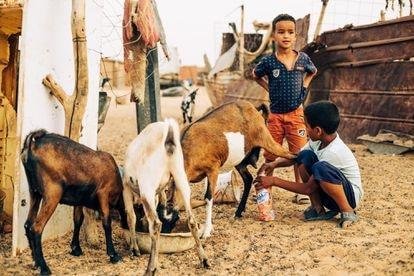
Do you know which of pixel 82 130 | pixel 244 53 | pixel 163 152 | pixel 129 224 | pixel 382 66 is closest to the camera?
pixel 163 152

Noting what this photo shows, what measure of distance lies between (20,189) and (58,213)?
56cm

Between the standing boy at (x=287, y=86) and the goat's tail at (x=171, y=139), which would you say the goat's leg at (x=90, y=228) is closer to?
the goat's tail at (x=171, y=139)

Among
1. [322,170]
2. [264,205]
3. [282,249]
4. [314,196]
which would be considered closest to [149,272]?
[282,249]

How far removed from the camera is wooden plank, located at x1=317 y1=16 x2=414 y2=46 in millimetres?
9188

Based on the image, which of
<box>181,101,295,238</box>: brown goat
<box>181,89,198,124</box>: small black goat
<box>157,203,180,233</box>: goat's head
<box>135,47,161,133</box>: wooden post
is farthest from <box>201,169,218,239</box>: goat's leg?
<box>181,89,198,124</box>: small black goat

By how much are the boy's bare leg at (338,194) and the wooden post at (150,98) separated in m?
2.85

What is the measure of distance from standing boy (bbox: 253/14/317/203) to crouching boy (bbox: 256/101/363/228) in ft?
1.48


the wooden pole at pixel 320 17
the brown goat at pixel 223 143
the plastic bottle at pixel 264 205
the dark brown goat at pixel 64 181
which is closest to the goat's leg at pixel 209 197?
the brown goat at pixel 223 143

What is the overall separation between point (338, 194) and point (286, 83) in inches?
53.4

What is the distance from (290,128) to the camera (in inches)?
212

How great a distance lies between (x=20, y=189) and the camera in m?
4.08

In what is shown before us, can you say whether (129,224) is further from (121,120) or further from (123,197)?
(121,120)

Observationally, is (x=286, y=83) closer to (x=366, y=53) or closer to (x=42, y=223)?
(x=42, y=223)

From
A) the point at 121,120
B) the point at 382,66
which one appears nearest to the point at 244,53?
the point at 121,120
